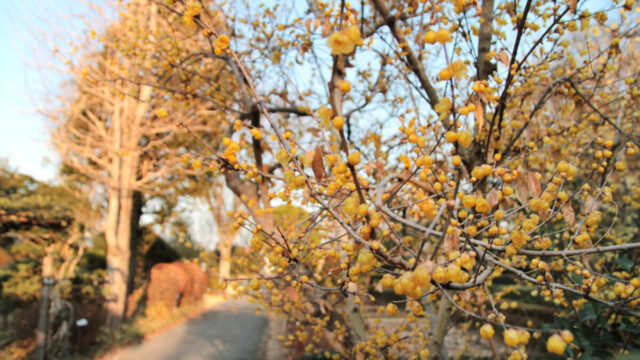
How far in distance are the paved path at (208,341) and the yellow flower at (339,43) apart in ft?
23.8

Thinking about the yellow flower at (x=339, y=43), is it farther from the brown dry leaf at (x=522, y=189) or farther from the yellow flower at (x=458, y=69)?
the brown dry leaf at (x=522, y=189)

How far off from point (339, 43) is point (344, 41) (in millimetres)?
13

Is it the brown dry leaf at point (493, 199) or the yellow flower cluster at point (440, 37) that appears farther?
the brown dry leaf at point (493, 199)

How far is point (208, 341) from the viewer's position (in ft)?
26.0

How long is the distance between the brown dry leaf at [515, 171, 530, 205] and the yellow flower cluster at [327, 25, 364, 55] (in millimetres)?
867

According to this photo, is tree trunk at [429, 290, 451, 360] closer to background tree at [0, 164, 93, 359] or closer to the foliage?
the foliage

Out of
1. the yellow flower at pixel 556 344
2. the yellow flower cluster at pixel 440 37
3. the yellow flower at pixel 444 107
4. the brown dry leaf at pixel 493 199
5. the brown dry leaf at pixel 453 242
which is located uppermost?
the yellow flower cluster at pixel 440 37

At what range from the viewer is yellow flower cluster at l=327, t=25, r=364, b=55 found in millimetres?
816

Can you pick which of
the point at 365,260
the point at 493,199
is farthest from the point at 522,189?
the point at 365,260

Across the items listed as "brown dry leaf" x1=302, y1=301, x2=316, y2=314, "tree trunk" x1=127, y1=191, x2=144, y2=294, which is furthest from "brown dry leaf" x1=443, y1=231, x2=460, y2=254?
"tree trunk" x1=127, y1=191, x2=144, y2=294

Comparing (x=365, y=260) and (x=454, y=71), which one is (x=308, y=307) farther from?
(x=454, y=71)

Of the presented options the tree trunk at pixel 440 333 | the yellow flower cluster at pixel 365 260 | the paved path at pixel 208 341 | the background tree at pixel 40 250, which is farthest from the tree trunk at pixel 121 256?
the yellow flower cluster at pixel 365 260

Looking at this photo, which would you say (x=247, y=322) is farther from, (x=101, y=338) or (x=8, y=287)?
(x=8, y=287)

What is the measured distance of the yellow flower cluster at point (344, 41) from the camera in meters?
0.82
